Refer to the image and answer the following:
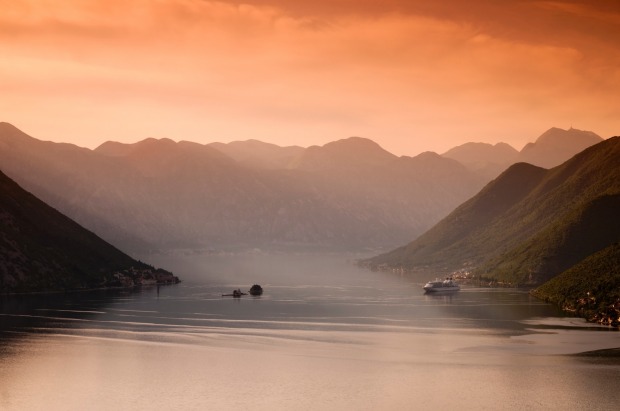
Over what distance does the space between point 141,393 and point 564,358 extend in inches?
2283

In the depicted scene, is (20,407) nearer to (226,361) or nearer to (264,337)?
(226,361)

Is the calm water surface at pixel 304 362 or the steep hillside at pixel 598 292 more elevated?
the steep hillside at pixel 598 292

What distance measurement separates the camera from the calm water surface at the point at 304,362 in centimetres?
10256

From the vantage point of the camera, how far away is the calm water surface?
103 metres

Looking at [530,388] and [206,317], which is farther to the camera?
[206,317]

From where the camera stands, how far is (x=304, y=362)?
413 feet

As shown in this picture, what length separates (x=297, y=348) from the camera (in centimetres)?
13938

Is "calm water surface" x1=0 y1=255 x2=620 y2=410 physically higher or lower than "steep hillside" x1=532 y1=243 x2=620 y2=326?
lower

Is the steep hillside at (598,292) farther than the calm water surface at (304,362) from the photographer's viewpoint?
Yes

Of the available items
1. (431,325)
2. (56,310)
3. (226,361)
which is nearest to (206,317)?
(56,310)

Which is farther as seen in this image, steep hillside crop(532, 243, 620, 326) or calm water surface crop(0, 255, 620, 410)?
steep hillside crop(532, 243, 620, 326)

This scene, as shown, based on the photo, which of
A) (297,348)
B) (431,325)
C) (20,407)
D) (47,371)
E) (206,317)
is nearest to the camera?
(20,407)

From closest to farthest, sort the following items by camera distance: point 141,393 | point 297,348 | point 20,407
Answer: point 20,407
point 141,393
point 297,348

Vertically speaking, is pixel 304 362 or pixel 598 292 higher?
pixel 598 292
